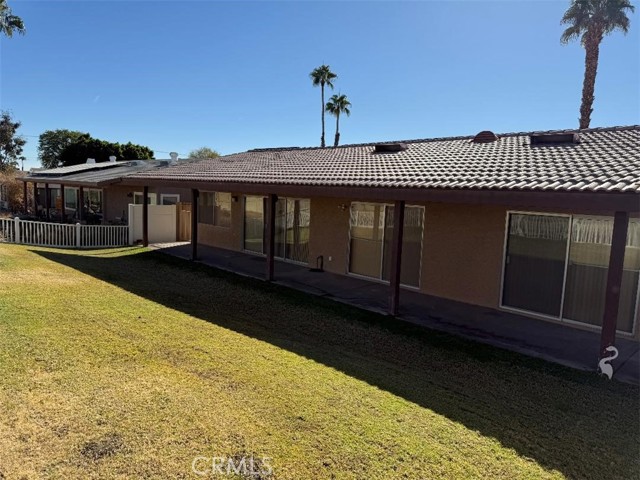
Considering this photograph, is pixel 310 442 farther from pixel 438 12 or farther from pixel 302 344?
pixel 438 12

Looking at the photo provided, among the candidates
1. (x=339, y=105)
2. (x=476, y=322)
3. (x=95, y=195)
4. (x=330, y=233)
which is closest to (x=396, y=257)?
(x=476, y=322)

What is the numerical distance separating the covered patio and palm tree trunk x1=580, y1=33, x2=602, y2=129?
63.5 ft

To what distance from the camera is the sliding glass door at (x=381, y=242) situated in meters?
10.6

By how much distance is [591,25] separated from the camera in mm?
23109

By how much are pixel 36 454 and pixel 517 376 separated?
5.41 m

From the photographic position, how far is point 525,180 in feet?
22.7

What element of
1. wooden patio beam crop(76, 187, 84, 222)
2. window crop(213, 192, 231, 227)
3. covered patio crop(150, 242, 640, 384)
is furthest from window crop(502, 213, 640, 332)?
wooden patio beam crop(76, 187, 84, 222)

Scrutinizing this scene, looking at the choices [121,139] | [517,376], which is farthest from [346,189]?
[121,139]

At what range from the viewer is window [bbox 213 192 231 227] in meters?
16.4

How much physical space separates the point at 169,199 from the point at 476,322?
602 inches

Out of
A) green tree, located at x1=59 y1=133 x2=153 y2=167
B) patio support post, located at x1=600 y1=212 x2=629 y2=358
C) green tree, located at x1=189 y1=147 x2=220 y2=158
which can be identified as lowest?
patio support post, located at x1=600 y1=212 x2=629 y2=358

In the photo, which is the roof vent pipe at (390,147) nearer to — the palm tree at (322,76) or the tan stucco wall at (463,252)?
the tan stucco wall at (463,252)

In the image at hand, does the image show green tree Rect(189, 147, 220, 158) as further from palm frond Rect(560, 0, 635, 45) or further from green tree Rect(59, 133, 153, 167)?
palm frond Rect(560, 0, 635, 45)

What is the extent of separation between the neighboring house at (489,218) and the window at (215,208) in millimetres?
2843
